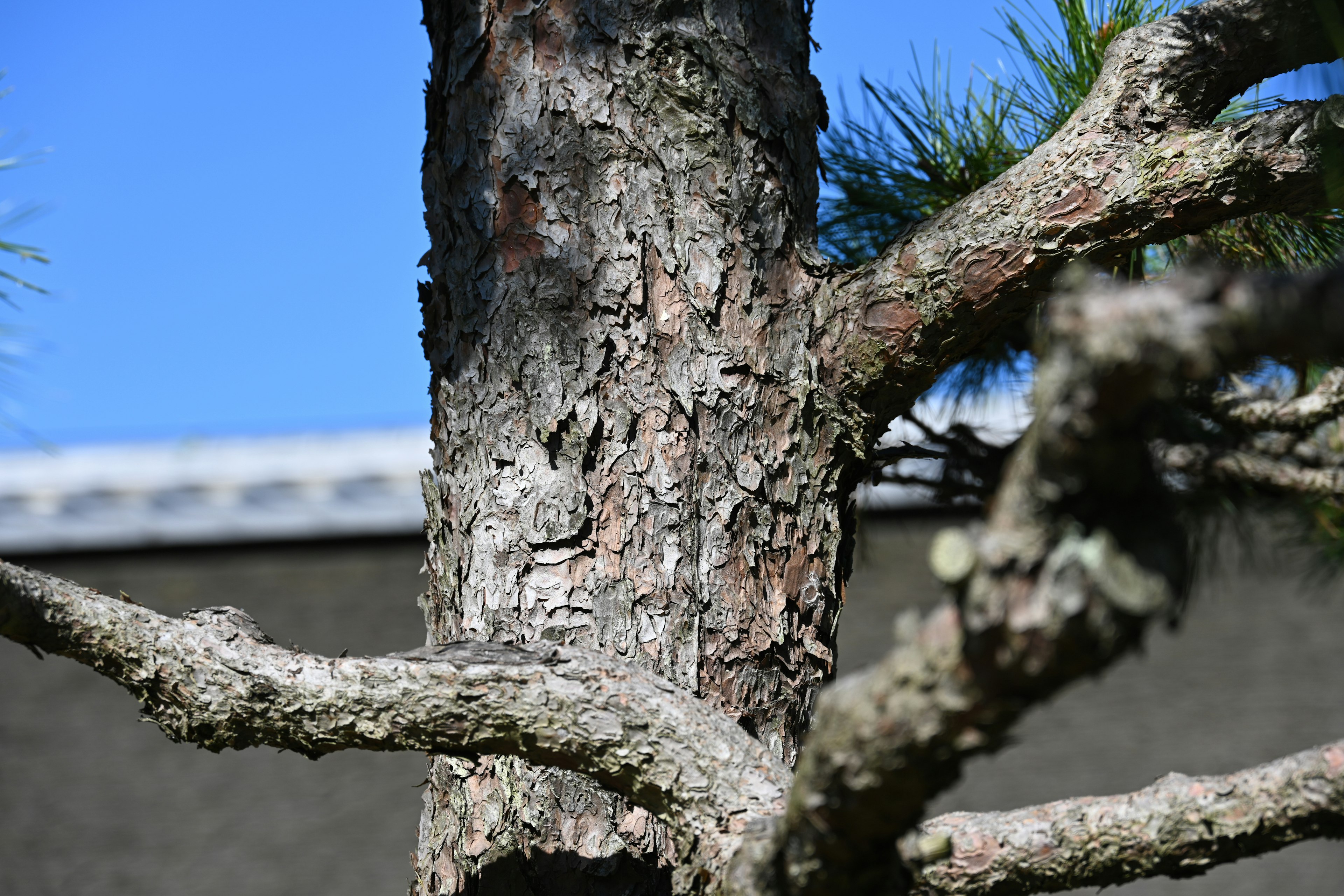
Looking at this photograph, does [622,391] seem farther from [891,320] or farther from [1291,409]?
[1291,409]

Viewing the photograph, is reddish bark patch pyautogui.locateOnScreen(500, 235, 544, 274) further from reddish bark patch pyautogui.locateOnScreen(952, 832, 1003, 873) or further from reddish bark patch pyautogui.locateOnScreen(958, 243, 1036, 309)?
reddish bark patch pyautogui.locateOnScreen(952, 832, 1003, 873)

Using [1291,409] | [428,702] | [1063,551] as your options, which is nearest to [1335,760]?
[1063,551]

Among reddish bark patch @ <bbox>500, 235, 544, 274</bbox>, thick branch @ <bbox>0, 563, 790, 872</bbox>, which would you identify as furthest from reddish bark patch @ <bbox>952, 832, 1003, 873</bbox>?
reddish bark patch @ <bbox>500, 235, 544, 274</bbox>

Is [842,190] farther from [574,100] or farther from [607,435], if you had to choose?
[607,435]

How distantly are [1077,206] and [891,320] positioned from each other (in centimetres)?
16

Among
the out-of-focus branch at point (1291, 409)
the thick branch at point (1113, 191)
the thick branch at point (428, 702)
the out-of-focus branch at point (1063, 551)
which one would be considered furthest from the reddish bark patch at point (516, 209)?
the out-of-focus branch at point (1291, 409)

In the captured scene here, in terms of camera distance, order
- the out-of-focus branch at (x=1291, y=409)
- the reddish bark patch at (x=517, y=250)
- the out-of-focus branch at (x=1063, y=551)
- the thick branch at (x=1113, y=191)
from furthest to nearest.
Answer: the out-of-focus branch at (x=1291, y=409) < the reddish bark patch at (x=517, y=250) < the thick branch at (x=1113, y=191) < the out-of-focus branch at (x=1063, y=551)

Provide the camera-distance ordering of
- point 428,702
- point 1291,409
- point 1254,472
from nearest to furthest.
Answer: point 428,702 → point 1291,409 → point 1254,472

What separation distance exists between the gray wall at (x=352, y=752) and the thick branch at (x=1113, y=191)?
6.93 ft

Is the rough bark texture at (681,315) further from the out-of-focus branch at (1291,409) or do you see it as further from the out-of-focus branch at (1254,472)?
the out-of-focus branch at (1254,472)

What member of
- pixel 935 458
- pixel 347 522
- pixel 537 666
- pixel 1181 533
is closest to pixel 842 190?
pixel 935 458

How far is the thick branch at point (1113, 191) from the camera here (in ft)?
2.58

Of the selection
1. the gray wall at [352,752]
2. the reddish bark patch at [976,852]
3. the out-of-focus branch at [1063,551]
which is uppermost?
the out-of-focus branch at [1063,551]

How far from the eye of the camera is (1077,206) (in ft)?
2.66
